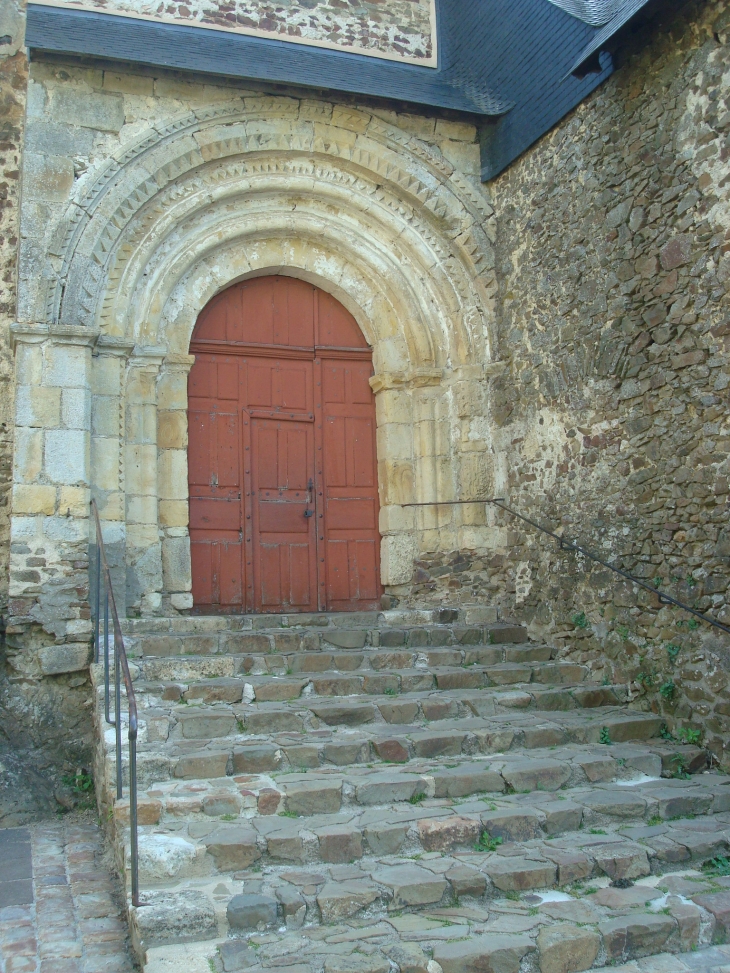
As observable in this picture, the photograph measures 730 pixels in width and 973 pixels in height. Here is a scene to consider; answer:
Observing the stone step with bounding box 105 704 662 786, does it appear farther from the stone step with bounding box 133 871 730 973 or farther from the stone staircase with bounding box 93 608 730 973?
the stone step with bounding box 133 871 730 973

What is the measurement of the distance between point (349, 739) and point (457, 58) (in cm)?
556

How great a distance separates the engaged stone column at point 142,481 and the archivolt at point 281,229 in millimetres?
247

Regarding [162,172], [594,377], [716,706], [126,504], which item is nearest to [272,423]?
[126,504]

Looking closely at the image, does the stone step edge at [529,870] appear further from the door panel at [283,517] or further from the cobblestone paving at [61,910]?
the door panel at [283,517]

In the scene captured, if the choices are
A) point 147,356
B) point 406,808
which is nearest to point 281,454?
point 147,356

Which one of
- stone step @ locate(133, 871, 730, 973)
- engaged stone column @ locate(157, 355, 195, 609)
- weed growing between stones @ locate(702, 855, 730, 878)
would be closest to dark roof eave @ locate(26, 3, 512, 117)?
engaged stone column @ locate(157, 355, 195, 609)

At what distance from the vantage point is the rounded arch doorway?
6695mm

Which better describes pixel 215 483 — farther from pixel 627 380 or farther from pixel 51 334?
pixel 627 380

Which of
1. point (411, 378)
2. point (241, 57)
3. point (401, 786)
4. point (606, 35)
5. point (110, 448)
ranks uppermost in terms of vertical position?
point (241, 57)

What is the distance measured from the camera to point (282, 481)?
6.91 m

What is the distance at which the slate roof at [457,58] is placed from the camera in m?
6.11

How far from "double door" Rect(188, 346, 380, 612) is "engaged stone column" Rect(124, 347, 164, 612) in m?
0.41

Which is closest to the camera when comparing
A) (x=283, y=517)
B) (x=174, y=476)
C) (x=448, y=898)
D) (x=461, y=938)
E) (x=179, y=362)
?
(x=461, y=938)

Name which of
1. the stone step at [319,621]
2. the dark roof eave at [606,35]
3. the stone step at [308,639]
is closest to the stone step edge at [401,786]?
the stone step at [308,639]
